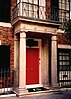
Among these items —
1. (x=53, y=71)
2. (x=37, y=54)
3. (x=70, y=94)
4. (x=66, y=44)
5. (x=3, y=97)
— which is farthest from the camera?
(x=66, y=44)

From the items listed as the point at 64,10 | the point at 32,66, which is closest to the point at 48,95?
the point at 32,66

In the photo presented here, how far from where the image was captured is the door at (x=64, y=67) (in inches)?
515

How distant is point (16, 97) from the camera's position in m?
10.0

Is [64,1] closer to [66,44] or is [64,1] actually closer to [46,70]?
[66,44]

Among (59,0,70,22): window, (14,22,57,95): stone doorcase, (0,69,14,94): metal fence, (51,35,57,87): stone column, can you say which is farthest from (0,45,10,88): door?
(59,0,70,22): window

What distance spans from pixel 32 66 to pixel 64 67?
94.5 inches

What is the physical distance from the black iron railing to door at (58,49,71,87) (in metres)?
2.28

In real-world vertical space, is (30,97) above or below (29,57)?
below

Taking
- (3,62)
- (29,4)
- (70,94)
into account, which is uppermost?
(29,4)

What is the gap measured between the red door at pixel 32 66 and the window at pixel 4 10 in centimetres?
225

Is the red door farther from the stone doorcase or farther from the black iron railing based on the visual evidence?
the black iron railing

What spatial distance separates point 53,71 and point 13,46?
2.68 metres

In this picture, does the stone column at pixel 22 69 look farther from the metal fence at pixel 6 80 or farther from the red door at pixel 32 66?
the red door at pixel 32 66

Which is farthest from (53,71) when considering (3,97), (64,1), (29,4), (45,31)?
(64,1)
